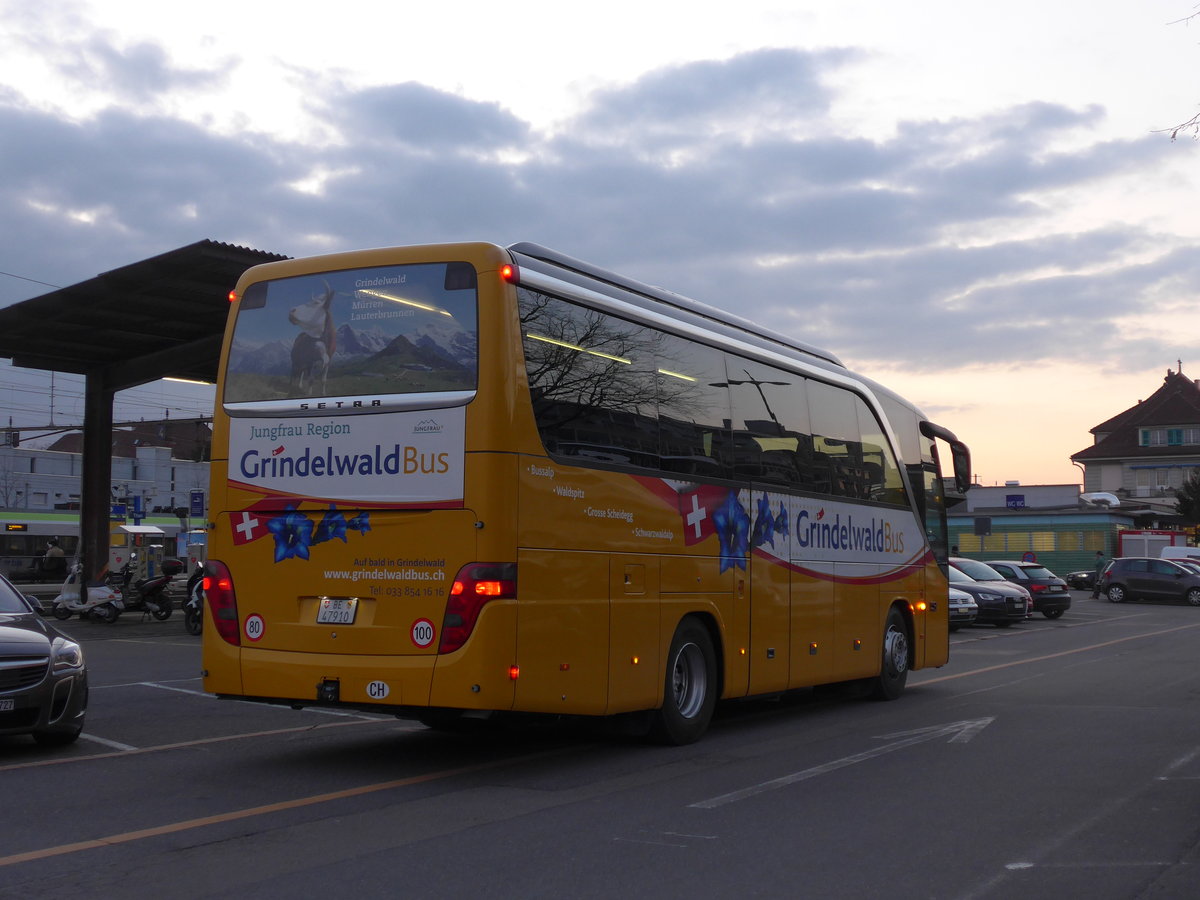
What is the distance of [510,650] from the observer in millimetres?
8266

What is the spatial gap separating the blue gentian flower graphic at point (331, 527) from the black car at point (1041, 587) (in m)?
29.8

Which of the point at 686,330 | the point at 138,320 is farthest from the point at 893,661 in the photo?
the point at 138,320

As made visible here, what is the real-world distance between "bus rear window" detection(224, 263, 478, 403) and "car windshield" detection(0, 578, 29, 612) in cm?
290

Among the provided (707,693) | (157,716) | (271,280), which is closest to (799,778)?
(707,693)

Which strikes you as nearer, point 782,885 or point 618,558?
point 782,885

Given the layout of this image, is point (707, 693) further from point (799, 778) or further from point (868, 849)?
point (868, 849)

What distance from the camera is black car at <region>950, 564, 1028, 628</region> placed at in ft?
102

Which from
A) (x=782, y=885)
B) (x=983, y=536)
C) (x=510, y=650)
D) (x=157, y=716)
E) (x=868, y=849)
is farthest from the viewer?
(x=983, y=536)

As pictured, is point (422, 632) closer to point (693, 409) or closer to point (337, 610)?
point (337, 610)

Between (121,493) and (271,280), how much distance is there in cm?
8207

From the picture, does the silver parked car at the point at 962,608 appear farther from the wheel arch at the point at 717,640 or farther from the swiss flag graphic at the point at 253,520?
the swiss flag graphic at the point at 253,520

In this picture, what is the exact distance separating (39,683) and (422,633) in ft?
10.7

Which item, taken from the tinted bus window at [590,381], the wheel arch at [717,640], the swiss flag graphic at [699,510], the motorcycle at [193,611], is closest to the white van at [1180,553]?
the motorcycle at [193,611]

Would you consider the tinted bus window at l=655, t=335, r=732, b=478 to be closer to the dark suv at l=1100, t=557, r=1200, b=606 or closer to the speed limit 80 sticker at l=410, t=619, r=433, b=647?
the speed limit 80 sticker at l=410, t=619, r=433, b=647
